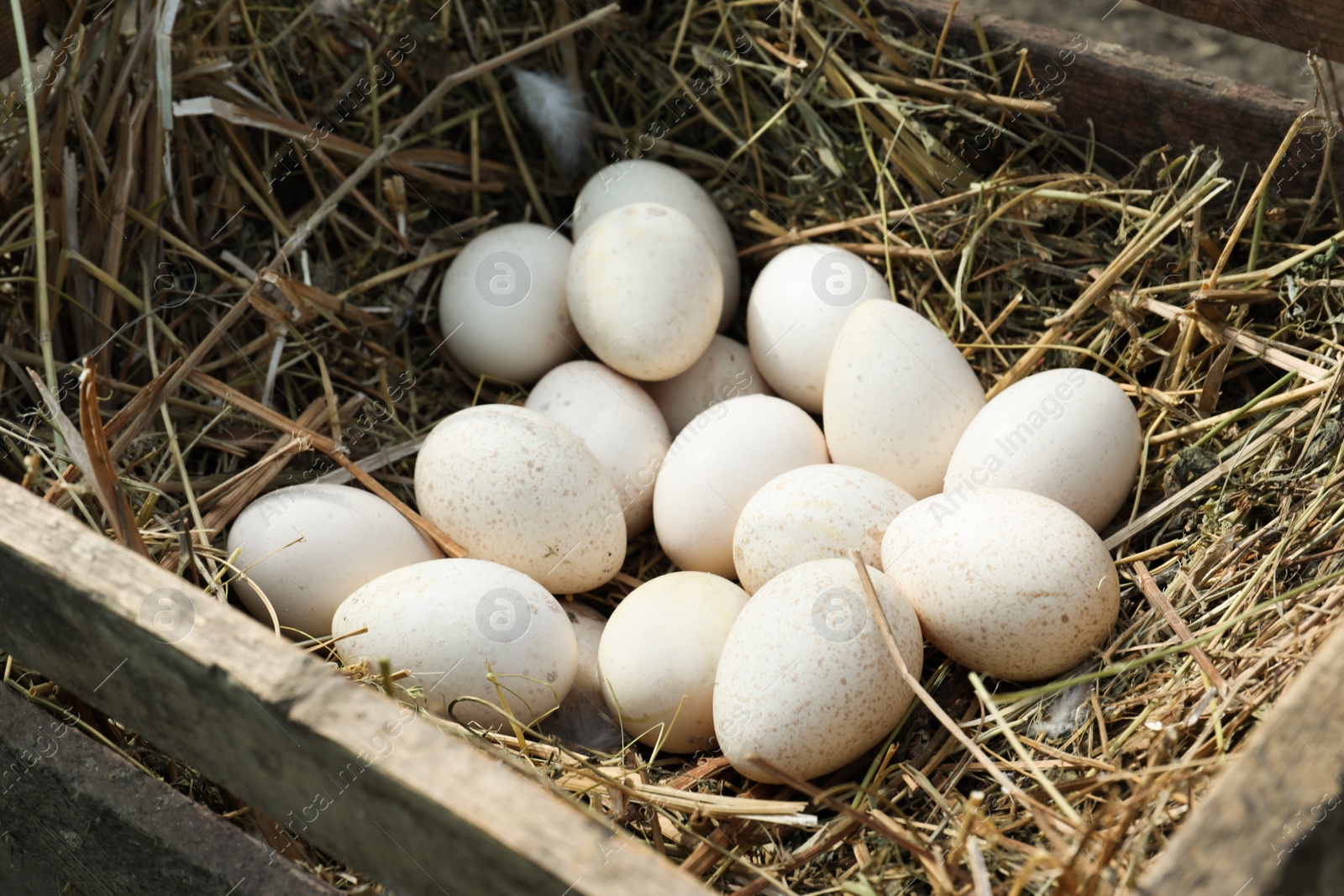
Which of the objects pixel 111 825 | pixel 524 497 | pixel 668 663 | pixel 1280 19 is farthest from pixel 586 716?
pixel 1280 19

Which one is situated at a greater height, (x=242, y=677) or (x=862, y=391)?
(x=242, y=677)

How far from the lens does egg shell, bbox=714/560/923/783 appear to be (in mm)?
1309

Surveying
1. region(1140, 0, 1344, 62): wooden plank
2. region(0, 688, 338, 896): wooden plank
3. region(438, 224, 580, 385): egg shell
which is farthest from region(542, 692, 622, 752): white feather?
region(1140, 0, 1344, 62): wooden plank

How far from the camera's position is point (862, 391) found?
5.45 ft

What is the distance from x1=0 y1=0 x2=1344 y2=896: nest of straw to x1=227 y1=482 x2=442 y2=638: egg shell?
8cm

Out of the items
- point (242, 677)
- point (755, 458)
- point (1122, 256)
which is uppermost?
point (242, 677)

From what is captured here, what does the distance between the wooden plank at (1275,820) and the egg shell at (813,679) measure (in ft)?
1.71

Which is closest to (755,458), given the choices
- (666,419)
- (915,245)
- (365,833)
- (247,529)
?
(666,419)

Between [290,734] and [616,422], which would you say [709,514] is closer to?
[616,422]

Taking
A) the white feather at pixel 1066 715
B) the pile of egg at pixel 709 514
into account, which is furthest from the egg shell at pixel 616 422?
the white feather at pixel 1066 715

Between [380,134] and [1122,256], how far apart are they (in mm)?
1396

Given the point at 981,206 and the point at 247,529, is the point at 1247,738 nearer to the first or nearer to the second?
the point at 981,206

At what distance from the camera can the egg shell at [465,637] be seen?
1.42 metres

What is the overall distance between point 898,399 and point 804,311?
0.95 feet
